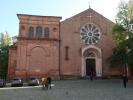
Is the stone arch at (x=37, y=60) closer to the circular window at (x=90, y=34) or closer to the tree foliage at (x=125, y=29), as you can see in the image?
the circular window at (x=90, y=34)

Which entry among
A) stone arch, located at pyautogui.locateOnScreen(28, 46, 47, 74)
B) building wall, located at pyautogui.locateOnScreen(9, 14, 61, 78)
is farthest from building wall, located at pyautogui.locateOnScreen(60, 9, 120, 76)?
stone arch, located at pyautogui.locateOnScreen(28, 46, 47, 74)

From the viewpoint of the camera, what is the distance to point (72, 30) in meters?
45.0

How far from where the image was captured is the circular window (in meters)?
45.1

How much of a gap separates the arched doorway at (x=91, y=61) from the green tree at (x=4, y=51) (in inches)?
870

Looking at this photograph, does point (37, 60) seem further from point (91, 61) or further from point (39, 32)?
point (91, 61)

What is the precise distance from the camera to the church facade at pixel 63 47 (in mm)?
42562

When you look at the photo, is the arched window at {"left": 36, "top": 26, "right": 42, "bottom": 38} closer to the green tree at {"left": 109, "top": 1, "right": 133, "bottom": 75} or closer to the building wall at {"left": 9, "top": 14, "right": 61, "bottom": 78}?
the building wall at {"left": 9, "top": 14, "right": 61, "bottom": 78}

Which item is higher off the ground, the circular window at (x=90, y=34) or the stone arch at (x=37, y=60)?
the circular window at (x=90, y=34)

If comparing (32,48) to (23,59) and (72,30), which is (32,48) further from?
(72,30)

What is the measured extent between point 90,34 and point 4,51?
26.0 metres

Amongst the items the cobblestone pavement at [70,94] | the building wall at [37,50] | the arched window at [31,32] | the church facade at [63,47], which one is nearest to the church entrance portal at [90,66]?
the church facade at [63,47]

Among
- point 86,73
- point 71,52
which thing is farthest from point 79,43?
point 86,73

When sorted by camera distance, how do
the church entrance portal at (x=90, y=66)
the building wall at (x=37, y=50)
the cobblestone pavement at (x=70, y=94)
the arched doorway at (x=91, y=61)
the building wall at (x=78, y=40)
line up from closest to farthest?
the cobblestone pavement at (x=70, y=94)
the building wall at (x=37, y=50)
the building wall at (x=78, y=40)
the arched doorway at (x=91, y=61)
the church entrance portal at (x=90, y=66)

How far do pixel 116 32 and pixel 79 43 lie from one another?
9.03 m
